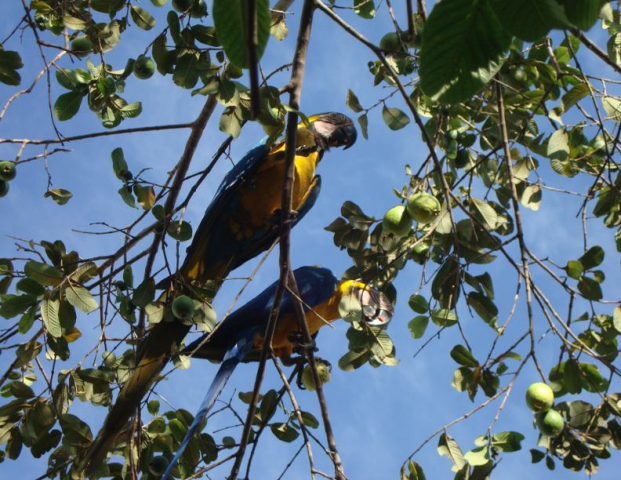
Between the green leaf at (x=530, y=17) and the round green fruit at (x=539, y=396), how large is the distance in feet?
3.81

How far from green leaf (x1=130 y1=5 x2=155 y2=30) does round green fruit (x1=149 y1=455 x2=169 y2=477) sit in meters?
1.59

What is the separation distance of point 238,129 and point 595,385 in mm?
1196

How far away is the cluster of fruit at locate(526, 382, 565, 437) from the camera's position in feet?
5.28

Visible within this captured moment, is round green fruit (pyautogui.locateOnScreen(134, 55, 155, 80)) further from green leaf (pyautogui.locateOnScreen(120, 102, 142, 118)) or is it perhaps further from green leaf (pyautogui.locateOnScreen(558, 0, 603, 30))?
green leaf (pyautogui.locateOnScreen(558, 0, 603, 30))

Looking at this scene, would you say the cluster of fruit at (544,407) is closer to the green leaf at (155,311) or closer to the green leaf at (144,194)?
the green leaf at (155,311)

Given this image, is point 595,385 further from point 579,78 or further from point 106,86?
point 106,86

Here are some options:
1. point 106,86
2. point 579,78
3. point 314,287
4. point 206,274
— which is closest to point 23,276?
point 106,86

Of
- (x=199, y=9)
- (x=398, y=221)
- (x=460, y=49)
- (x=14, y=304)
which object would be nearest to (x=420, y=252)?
(x=398, y=221)

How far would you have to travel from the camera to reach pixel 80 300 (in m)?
2.13

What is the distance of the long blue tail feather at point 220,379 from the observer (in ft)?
7.71

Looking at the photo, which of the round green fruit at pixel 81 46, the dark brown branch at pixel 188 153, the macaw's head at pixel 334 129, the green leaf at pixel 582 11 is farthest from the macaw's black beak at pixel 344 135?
the green leaf at pixel 582 11

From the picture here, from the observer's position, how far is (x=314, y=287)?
354 centimetres

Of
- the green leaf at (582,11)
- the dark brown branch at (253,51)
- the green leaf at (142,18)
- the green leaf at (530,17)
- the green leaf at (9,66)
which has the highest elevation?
the green leaf at (142,18)

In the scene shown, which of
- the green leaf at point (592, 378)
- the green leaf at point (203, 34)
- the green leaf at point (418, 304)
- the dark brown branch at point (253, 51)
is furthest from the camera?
the green leaf at point (203, 34)
